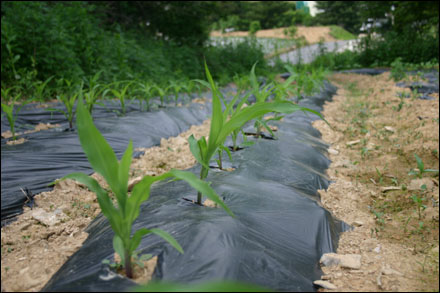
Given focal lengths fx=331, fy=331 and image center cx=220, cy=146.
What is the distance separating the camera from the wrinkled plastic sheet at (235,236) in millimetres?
925

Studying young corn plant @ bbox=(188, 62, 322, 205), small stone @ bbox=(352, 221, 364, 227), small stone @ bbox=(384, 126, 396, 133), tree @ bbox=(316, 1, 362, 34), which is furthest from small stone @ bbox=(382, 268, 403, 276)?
tree @ bbox=(316, 1, 362, 34)

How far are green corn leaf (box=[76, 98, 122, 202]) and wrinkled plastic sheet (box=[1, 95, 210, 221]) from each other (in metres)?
1.01

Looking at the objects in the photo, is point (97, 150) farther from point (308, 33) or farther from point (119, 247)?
point (308, 33)

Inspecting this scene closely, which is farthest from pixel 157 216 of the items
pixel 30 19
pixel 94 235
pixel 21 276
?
pixel 30 19

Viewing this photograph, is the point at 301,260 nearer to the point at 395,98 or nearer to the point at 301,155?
the point at 301,155

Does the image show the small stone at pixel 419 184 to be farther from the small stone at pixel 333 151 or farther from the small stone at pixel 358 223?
the small stone at pixel 333 151

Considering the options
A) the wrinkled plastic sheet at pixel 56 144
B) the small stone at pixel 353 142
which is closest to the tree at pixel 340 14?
the small stone at pixel 353 142

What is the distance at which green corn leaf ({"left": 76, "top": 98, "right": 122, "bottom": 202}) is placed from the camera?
34.5 inches

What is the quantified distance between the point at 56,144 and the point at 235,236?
68.7 inches

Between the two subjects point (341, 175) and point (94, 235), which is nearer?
point (94, 235)

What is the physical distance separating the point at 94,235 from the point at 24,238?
0.34 metres

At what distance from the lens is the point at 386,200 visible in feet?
6.11

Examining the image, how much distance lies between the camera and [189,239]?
1.04 metres

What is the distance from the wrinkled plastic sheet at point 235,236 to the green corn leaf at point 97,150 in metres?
0.24
